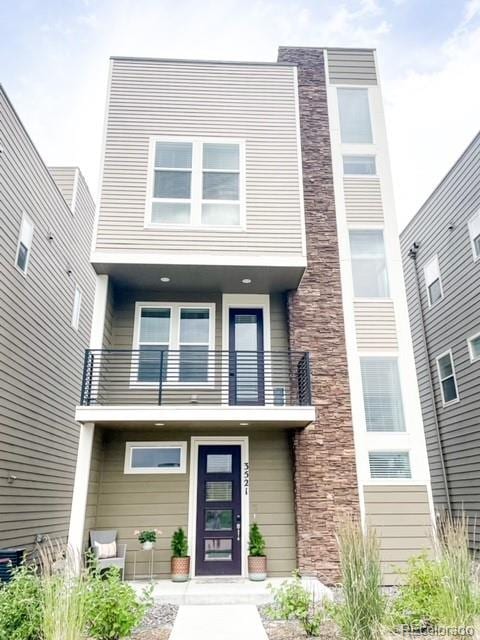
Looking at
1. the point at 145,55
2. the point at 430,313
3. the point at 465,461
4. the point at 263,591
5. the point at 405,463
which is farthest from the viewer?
the point at 430,313

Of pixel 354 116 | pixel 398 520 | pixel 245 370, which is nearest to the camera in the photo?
pixel 398 520

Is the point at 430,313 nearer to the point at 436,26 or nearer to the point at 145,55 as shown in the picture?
the point at 436,26

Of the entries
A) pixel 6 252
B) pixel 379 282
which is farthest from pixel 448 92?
pixel 6 252

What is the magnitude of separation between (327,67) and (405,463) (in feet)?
29.6

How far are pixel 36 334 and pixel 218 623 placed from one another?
696 cm

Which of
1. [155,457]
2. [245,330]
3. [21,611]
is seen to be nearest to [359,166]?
[245,330]

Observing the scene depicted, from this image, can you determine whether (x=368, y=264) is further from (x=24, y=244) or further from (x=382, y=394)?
(x=24, y=244)

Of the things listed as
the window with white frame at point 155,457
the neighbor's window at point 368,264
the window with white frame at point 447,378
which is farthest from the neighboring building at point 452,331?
the window with white frame at point 155,457

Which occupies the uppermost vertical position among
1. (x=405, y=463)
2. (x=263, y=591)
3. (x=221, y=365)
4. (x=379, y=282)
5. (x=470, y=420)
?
(x=379, y=282)

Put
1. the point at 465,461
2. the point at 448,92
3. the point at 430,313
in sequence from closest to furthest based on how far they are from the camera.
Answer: the point at 465,461
the point at 430,313
the point at 448,92

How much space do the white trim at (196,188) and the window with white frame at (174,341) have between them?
63.8 inches

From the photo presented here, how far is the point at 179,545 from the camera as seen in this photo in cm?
759

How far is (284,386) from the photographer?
8.72 metres

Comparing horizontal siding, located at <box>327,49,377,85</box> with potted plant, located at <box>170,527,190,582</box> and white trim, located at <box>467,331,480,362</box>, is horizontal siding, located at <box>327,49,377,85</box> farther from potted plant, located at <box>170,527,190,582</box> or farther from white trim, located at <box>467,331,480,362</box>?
potted plant, located at <box>170,527,190,582</box>
